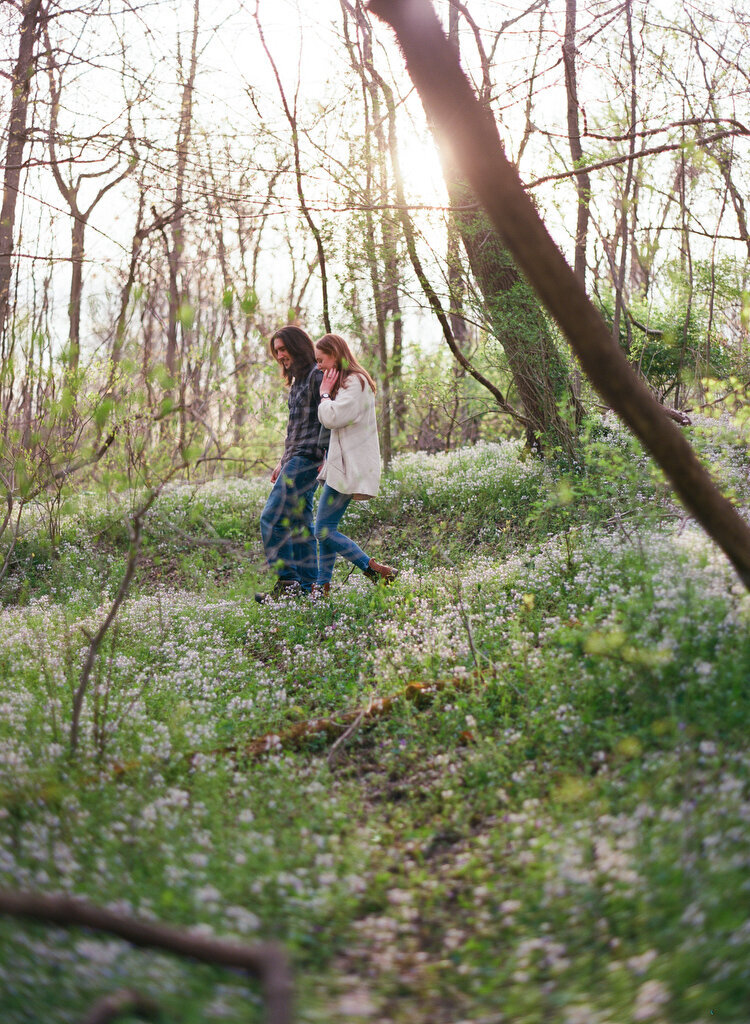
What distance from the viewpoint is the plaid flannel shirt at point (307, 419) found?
7324 mm

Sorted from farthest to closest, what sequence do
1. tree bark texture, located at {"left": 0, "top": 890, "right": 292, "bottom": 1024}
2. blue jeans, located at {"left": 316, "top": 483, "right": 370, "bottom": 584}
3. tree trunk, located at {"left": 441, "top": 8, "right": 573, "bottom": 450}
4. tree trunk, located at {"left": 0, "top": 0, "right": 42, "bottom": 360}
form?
tree trunk, located at {"left": 441, "top": 8, "right": 573, "bottom": 450}
tree trunk, located at {"left": 0, "top": 0, "right": 42, "bottom": 360}
blue jeans, located at {"left": 316, "top": 483, "right": 370, "bottom": 584}
tree bark texture, located at {"left": 0, "top": 890, "right": 292, "bottom": 1024}

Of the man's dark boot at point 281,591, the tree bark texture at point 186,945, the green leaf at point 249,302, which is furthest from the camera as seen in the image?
the man's dark boot at point 281,591

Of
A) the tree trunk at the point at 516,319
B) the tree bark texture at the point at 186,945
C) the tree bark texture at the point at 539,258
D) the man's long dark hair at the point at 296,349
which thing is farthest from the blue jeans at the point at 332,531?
the tree bark texture at the point at 186,945

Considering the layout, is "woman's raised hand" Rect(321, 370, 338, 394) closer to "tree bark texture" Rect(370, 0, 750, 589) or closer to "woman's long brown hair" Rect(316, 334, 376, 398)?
"woman's long brown hair" Rect(316, 334, 376, 398)

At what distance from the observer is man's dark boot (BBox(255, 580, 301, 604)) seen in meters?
7.32

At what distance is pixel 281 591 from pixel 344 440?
165 centimetres

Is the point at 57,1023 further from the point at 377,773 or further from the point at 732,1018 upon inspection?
the point at 377,773

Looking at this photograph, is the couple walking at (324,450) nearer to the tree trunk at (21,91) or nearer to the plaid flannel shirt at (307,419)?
the plaid flannel shirt at (307,419)

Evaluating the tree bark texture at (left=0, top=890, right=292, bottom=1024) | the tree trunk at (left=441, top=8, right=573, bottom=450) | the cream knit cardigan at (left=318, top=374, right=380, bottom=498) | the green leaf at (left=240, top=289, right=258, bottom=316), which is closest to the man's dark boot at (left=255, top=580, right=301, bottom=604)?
the cream knit cardigan at (left=318, top=374, right=380, bottom=498)

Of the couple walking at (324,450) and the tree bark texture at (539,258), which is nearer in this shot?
the tree bark texture at (539,258)

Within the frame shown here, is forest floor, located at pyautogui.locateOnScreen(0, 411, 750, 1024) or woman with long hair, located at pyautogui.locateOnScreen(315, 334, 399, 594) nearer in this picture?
forest floor, located at pyautogui.locateOnScreen(0, 411, 750, 1024)

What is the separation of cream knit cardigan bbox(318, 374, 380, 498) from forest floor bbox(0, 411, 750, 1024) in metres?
1.06

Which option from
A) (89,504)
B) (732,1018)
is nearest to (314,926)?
(732,1018)

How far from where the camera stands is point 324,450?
7406mm
